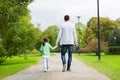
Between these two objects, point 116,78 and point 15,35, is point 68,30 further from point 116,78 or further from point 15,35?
point 15,35

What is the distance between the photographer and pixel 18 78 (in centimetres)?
1460

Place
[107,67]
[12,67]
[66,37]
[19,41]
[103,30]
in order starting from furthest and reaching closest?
[103,30]
[19,41]
[12,67]
[107,67]
[66,37]

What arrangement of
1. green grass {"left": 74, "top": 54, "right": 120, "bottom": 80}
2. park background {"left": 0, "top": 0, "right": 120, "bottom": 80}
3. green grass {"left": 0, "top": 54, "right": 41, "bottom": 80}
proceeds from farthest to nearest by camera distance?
park background {"left": 0, "top": 0, "right": 120, "bottom": 80}
green grass {"left": 0, "top": 54, "right": 41, "bottom": 80}
green grass {"left": 74, "top": 54, "right": 120, "bottom": 80}

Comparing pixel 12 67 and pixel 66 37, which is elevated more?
pixel 66 37

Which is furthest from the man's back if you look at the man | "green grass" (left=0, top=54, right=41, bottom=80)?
"green grass" (left=0, top=54, right=41, bottom=80)

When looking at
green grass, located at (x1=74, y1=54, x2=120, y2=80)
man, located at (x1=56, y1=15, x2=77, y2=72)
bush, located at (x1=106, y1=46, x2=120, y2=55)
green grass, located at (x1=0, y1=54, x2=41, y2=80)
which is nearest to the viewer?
green grass, located at (x1=74, y1=54, x2=120, y2=80)

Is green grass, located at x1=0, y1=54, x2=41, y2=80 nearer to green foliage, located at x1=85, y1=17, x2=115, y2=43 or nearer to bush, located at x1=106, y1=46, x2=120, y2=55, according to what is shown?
bush, located at x1=106, y1=46, x2=120, y2=55

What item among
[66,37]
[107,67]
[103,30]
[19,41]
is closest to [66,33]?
[66,37]

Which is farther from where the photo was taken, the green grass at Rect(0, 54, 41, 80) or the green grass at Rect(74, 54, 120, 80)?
the green grass at Rect(0, 54, 41, 80)

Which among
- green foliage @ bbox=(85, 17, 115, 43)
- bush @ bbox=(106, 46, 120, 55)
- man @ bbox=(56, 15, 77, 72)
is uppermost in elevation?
green foliage @ bbox=(85, 17, 115, 43)

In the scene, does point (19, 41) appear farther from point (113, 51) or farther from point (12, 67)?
point (113, 51)

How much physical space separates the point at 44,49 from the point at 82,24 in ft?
467

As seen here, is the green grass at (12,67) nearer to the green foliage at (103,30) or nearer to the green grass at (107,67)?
the green grass at (107,67)

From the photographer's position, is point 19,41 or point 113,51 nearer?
point 19,41
